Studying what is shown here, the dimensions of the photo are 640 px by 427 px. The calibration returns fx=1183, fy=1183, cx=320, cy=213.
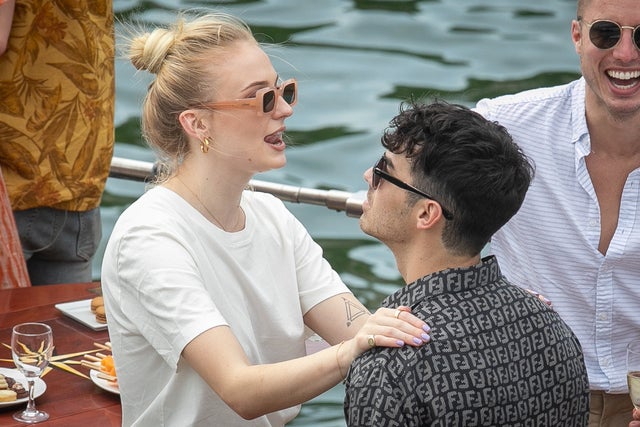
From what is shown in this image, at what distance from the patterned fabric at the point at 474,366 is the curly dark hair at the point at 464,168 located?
8 centimetres

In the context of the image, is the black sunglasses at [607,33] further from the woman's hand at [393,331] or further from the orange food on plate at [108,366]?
the orange food on plate at [108,366]

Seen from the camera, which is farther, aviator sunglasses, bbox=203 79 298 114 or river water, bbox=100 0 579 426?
river water, bbox=100 0 579 426

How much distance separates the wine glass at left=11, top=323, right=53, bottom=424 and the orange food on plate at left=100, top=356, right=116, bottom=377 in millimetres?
147

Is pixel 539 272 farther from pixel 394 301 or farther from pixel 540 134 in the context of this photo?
pixel 394 301

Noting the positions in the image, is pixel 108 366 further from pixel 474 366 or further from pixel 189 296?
pixel 474 366

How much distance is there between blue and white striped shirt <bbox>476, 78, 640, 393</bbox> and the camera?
295 centimetres

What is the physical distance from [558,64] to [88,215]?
5.42m

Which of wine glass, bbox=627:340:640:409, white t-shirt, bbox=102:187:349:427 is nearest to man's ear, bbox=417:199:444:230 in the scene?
white t-shirt, bbox=102:187:349:427

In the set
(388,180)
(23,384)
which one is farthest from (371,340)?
(23,384)

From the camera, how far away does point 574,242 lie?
297 cm

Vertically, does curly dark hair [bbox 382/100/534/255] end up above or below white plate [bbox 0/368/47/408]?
above

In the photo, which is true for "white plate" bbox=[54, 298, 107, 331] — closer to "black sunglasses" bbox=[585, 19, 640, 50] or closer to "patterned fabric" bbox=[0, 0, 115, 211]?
"patterned fabric" bbox=[0, 0, 115, 211]

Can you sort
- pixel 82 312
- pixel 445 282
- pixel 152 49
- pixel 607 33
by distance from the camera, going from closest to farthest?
pixel 445 282
pixel 152 49
pixel 607 33
pixel 82 312

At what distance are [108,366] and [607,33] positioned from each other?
57.7 inches
